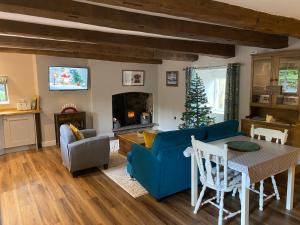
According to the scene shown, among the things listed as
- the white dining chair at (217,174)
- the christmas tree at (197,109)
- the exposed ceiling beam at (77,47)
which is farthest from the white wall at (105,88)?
the white dining chair at (217,174)

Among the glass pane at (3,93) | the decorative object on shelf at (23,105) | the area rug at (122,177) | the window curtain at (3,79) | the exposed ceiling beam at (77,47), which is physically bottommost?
the area rug at (122,177)

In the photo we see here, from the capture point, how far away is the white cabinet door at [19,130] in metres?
5.35

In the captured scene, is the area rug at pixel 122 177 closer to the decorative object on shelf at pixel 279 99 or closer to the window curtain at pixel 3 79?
the decorative object on shelf at pixel 279 99

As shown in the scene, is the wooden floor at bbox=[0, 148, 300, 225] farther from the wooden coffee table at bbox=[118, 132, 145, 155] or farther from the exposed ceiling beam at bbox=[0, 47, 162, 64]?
the exposed ceiling beam at bbox=[0, 47, 162, 64]

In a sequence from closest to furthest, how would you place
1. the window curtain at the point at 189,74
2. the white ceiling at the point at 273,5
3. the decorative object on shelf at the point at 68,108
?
the white ceiling at the point at 273,5, the decorative object on shelf at the point at 68,108, the window curtain at the point at 189,74

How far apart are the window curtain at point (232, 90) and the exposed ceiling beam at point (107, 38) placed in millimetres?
342

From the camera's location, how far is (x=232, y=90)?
16.7 feet

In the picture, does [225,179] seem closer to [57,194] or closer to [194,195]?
[194,195]

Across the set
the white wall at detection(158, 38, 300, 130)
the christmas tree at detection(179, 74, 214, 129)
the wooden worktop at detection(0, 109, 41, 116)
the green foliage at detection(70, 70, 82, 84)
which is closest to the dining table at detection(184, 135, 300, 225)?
the white wall at detection(158, 38, 300, 130)

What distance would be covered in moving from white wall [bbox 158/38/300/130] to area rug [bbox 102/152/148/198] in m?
2.67

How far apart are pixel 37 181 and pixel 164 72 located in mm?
4814

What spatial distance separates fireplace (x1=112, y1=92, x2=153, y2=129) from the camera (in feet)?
24.2

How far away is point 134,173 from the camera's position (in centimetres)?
371

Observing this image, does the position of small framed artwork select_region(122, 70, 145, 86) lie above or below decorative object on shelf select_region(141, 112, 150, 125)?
above
